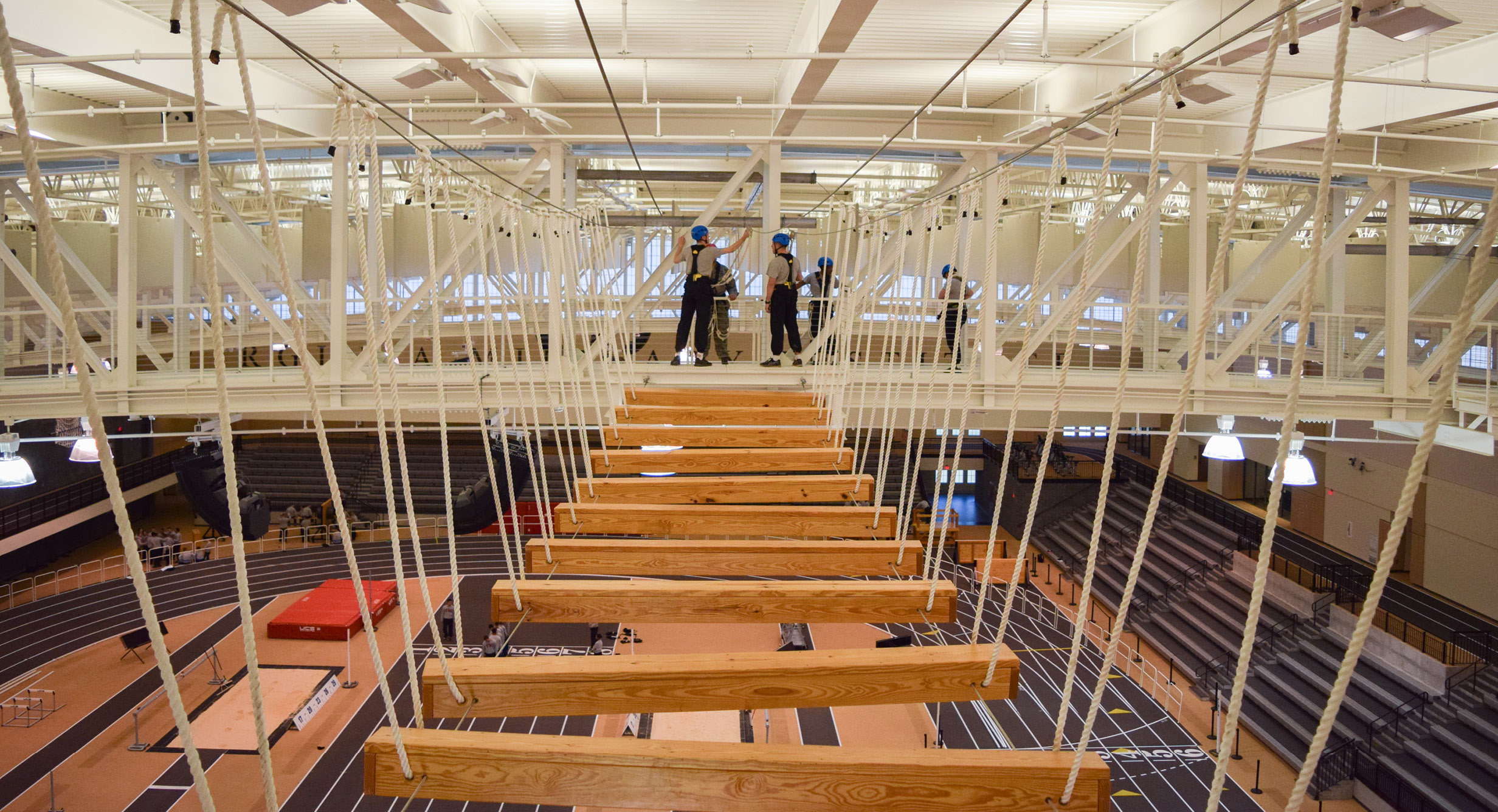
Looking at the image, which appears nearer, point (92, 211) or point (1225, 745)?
point (1225, 745)

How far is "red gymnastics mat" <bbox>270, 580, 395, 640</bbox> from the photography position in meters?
10.2

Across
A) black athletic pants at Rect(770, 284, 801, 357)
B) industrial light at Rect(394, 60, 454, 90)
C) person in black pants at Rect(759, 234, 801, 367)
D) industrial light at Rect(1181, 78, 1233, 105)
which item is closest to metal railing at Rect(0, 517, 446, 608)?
person in black pants at Rect(759, 234, 801, 367)

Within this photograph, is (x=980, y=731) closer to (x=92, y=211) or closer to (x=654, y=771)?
(x=654, y=771)

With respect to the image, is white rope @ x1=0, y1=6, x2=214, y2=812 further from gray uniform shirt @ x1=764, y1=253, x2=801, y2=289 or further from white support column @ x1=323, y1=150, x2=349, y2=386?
white support column @ x1=323, y1=150, x2=349, y2=386

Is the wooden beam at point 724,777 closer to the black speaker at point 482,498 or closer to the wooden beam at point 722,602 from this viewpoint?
the wooden beam at point 722,602

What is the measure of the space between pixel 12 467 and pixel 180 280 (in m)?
1.88

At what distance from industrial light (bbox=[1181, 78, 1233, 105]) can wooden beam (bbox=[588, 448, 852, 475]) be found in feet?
10.7

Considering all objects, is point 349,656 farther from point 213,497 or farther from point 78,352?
point 78,352

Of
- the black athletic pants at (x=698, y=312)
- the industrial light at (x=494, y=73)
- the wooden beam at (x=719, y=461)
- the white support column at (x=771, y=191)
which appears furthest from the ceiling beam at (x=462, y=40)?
the wooden beam at (x=719, y=461)

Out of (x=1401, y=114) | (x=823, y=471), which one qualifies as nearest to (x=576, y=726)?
(x=823, y=471)

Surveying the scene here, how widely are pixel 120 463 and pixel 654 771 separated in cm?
1913

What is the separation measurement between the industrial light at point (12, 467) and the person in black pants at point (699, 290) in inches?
196

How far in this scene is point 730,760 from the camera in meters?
1.90

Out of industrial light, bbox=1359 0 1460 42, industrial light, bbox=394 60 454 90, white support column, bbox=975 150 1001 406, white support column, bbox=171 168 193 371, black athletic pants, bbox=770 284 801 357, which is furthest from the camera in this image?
white support column, bbox=171 168 193 371
